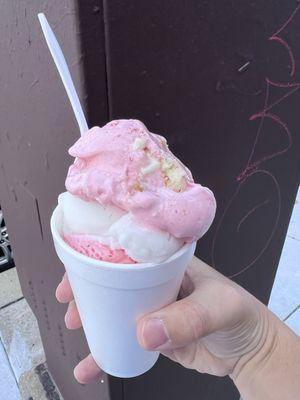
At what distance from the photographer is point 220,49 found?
1173 mm

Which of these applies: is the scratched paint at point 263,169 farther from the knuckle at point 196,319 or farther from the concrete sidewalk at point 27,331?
the concrete sidewalk at point 27,331

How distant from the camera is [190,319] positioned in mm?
921

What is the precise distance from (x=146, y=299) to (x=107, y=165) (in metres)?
0.29

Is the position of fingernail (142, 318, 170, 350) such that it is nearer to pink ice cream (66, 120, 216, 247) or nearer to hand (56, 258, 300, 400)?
hand (56, 258, 300, 400)

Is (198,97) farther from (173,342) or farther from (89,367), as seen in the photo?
(89,367)

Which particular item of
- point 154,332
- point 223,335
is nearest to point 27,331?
point 223,335

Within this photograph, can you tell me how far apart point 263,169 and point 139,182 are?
2.83 ft

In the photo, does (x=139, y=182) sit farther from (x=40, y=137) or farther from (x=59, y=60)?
(x=40, y=137)

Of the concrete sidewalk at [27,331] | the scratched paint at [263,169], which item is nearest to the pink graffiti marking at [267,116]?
the scratched paint at [263,169]

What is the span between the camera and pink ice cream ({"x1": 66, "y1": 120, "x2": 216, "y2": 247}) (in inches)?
31.0

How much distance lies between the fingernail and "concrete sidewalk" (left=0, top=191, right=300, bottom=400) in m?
1.57

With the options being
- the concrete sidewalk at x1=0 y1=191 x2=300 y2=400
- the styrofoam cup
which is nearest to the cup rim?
the styrofoam cup

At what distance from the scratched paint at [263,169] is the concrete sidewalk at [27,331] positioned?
1077 mm

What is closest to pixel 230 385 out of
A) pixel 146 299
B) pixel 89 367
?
pixel 89 367
